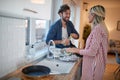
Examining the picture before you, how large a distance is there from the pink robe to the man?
0.47m

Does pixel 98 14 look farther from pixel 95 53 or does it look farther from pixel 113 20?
pixel 113 20

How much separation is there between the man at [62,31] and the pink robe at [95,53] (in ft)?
1.55

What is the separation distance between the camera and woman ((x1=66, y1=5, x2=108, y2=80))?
164cm

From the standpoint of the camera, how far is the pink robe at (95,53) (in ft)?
5.37

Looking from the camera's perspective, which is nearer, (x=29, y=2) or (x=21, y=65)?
(x=29, y=2)

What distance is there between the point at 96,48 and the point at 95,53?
0.06 meters

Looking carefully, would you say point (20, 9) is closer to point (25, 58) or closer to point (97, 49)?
point (25, 58)

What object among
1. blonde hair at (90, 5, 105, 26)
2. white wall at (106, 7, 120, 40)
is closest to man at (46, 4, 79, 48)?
blonde hair at (90, 5, 105, 26)

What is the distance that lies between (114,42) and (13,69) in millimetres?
6715

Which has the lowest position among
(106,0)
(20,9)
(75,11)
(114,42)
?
(114,42)

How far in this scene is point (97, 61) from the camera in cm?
171

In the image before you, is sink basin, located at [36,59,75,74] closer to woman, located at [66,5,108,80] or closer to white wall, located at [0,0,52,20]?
woman, located at [66,5,108,80]

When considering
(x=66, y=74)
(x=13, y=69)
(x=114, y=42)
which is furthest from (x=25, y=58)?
(x=114, y=42)

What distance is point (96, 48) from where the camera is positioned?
5.36 ft
